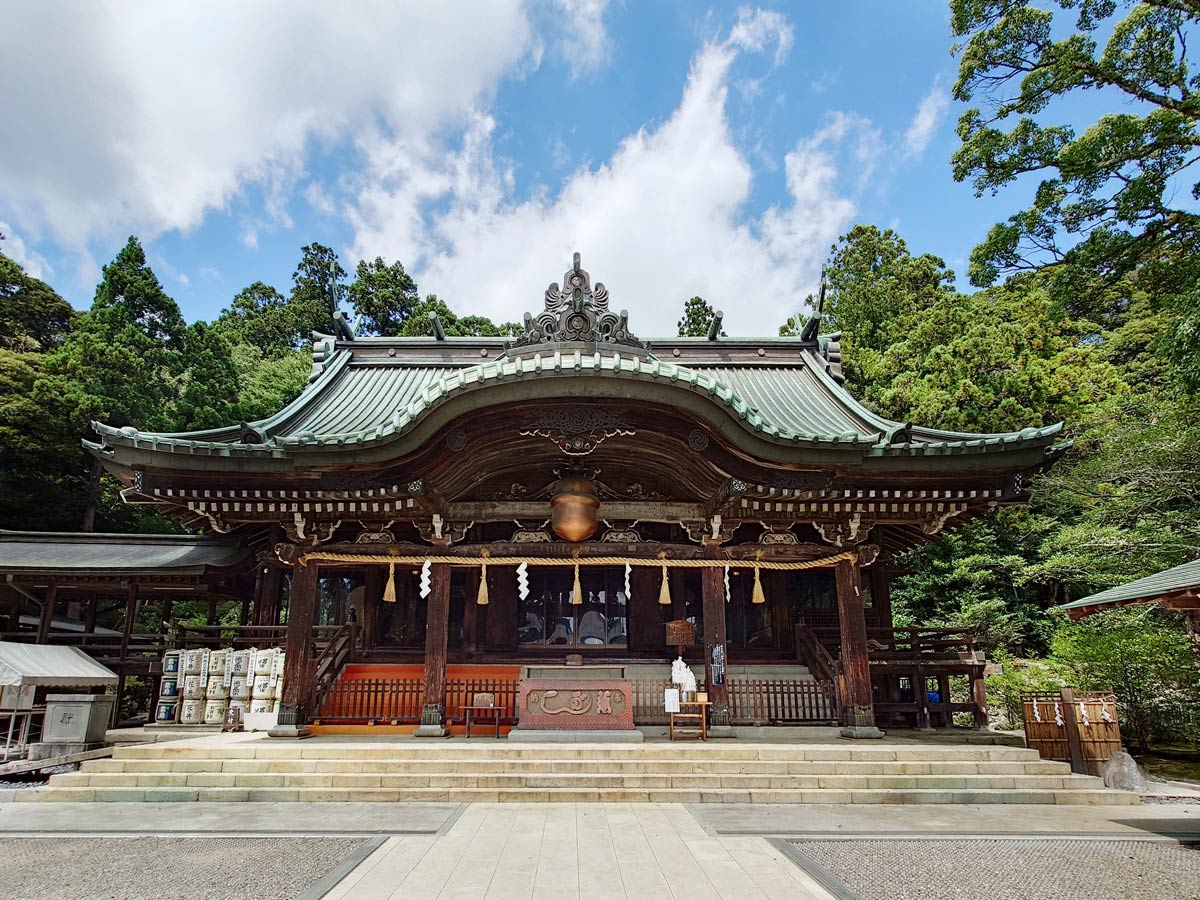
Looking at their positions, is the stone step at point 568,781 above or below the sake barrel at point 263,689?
below

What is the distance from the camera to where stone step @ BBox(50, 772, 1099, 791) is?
7945 mm

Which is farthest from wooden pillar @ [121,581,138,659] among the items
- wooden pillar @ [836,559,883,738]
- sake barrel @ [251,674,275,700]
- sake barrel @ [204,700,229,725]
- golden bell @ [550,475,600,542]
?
wooden pillar @ [836,559,883,738]

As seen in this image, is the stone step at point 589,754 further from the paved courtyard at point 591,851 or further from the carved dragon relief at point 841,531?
the carved dragon relief at point 841,531

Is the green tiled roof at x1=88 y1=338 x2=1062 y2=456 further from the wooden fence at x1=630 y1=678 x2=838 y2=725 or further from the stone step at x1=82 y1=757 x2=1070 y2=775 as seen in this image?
the wooden fence at x1=630 y1=678 x2=838 y2=725

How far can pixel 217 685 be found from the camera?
12078mm

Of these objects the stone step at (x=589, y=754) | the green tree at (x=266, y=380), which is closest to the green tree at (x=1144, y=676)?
the stone step at (x=589, y=754)

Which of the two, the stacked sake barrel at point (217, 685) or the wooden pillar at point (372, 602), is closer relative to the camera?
the stacked sake barrel at point (217, 685)

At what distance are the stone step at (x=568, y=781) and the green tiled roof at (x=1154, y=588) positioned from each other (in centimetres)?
246

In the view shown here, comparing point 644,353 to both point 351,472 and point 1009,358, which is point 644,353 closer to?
point 351,472

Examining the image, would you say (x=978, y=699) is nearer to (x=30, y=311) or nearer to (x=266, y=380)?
(x=266, y=380)

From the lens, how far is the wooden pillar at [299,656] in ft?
33.7

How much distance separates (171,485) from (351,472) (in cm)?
272

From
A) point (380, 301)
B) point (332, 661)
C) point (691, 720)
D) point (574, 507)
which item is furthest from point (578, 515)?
point (380, 301)

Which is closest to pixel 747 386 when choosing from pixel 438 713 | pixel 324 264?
pixel 438 713
